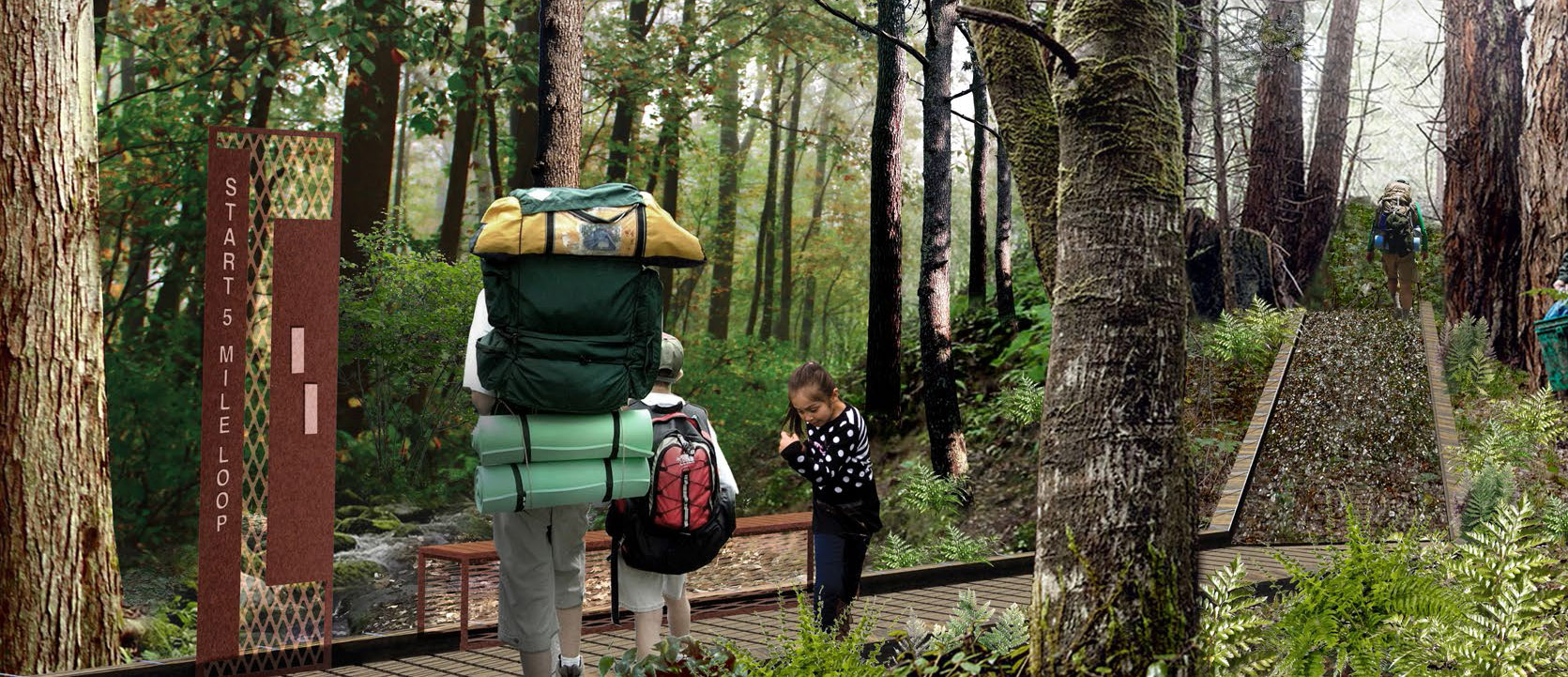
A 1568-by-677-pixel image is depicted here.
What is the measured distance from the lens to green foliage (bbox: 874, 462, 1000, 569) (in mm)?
11188

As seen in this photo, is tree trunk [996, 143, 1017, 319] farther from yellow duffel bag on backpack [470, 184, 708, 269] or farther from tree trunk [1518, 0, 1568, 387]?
yellow duffel bag on backpack [470, 184, 708, 269]

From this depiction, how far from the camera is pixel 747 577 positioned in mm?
7371

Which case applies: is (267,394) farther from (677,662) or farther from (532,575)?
(677,662)

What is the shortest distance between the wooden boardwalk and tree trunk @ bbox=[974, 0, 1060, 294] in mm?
1835

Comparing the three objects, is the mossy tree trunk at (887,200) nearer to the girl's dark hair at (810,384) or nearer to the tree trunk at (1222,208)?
the tree trunk at (1222,208)

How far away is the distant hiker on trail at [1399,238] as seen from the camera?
17.0 m

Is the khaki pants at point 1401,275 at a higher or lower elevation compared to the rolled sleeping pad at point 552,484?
higher

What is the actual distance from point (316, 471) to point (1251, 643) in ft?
13.4

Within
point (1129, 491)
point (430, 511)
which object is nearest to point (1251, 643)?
point (1129, 491)

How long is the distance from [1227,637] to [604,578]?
3.92m

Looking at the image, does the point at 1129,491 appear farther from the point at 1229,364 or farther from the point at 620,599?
the point at 1229,364

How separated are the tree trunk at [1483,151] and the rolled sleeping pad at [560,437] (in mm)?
13422

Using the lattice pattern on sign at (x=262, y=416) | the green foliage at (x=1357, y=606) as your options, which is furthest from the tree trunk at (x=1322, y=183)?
the lattice pattern on sign at (x=262, y=416)

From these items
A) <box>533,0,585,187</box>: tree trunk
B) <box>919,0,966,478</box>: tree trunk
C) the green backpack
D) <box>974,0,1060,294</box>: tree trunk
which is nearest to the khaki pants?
<box>919,0,966,478</box>: tree trunk
